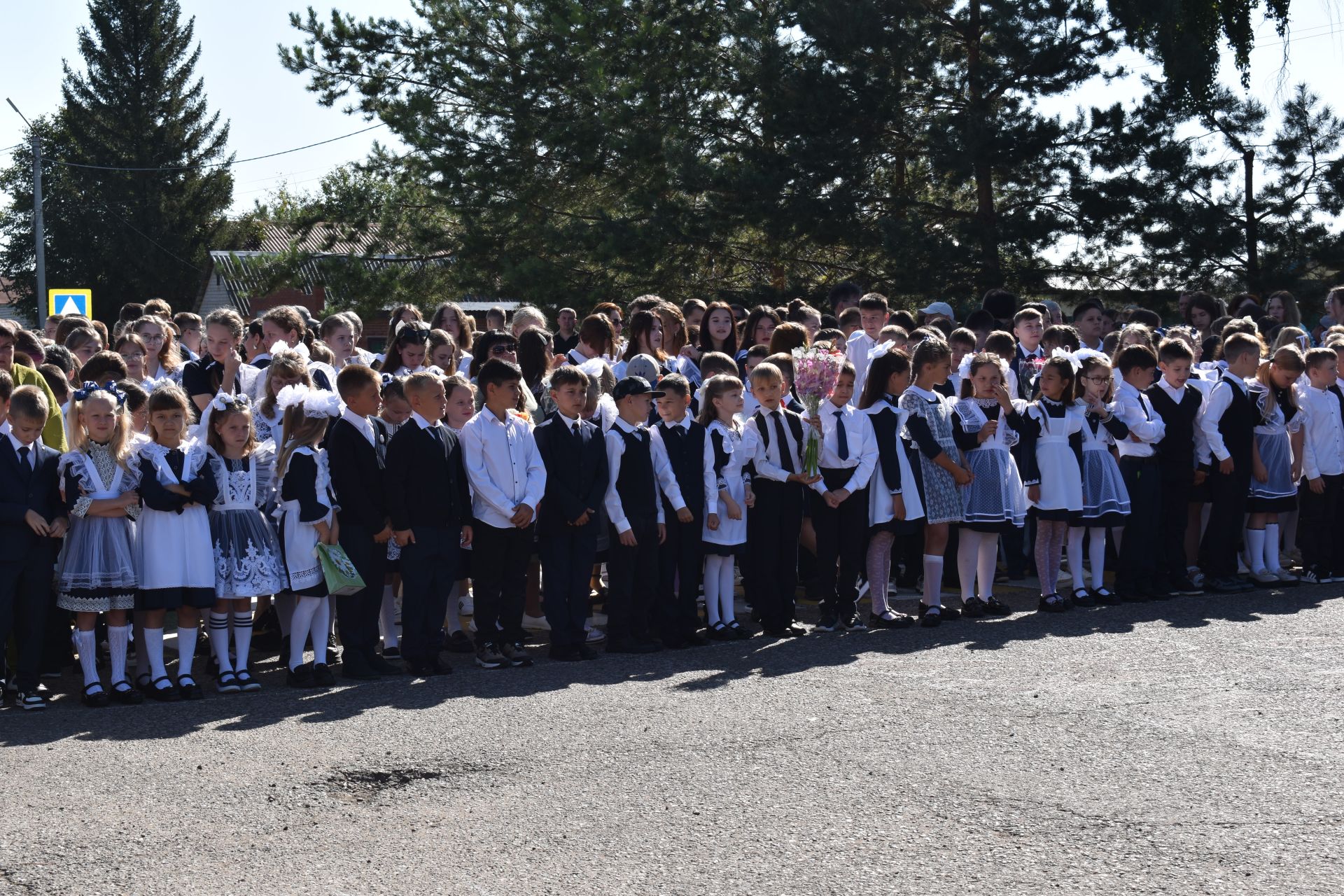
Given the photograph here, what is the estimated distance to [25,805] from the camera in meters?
5.64

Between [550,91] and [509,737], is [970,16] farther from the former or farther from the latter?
[509,737]

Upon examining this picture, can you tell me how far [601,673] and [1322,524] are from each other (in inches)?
237

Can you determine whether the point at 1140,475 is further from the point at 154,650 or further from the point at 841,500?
the point at 154,650

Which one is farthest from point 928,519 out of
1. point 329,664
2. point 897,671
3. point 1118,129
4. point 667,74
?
point 667,74

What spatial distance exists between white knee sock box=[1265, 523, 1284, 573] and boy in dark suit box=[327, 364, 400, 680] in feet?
21.7

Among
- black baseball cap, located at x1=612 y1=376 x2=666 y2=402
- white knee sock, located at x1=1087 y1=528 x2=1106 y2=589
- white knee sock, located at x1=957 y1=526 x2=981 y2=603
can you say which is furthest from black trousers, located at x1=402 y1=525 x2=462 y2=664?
white knee sock, located at x1=1087 y1=528 x2=1106 y2=589

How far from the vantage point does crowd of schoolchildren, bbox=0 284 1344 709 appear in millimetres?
7770

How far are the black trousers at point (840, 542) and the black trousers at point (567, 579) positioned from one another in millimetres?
1520

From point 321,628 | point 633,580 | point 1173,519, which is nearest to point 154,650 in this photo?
point 321,628

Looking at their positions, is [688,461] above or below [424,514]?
A: above

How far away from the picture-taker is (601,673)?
26.6ft

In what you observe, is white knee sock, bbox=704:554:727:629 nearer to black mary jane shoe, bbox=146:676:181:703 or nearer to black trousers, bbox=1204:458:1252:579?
black mary jane shoe, bbox=146:676:181:703

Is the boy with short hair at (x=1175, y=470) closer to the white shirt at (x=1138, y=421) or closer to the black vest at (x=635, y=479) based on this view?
the white shirt at (x=1138, y=421)

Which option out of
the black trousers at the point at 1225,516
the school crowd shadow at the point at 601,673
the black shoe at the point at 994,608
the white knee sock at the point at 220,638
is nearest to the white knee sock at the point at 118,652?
the school crowd shadow at the point at 601,673
